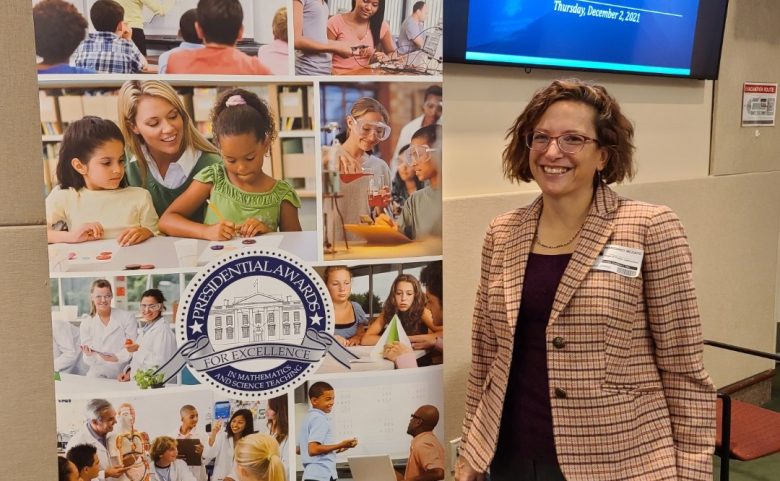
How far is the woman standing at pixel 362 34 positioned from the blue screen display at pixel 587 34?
612 mm

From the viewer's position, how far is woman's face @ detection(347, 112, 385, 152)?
1.77 m

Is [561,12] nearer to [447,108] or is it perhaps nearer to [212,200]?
[447,108]

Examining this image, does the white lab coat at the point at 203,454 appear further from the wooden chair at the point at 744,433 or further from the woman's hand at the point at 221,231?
the wooden chair at the point at 744,433

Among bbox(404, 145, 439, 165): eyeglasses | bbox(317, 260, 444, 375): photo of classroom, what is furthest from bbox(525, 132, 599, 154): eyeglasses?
bbox(317, 260, 444, 375): photo of classroom

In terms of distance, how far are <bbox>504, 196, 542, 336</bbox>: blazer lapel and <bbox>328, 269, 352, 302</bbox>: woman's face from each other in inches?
16.7

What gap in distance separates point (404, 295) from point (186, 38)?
86 centimetres

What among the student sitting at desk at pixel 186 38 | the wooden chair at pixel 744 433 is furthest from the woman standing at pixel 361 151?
the wooden chair at pixel 744 433

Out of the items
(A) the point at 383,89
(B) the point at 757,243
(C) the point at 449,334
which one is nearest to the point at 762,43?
(B) the point at 757,243

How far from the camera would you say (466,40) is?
→ 229 centimetres

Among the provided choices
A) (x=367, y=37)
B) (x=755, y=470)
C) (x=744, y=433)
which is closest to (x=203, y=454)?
(x=367, y=37)

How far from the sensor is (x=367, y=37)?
176 cm

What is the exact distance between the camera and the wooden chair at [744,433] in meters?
2.37

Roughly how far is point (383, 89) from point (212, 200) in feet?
A: 1.74

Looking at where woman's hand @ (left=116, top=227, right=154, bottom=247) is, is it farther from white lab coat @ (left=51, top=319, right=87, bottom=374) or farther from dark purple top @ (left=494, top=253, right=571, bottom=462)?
dark purple top @ (left=494, top=253, right=571, bottom=462)
